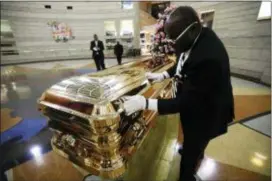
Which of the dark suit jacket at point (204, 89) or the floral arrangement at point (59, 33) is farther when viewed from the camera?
the floral arrangement at point (59, 33)

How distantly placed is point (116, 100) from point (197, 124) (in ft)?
1.66

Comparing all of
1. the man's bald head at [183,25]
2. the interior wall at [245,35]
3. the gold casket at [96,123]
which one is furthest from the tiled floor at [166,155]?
the interior wall at [245,35]

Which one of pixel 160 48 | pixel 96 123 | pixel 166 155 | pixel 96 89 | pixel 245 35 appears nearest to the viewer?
pixel 96 123

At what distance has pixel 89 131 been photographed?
85cm

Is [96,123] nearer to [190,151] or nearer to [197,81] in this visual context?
[197,81]

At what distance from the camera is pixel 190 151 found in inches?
42.8

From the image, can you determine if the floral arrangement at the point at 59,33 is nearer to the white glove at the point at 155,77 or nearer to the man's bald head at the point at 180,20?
the white glove at the point at 155,77

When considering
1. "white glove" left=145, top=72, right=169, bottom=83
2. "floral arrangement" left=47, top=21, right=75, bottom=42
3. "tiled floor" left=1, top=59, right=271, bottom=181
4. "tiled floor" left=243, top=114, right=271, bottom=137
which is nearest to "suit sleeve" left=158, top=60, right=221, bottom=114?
"white glove" left=145, top=72, right=169, bottom=83

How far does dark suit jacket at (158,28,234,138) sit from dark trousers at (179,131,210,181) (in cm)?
6

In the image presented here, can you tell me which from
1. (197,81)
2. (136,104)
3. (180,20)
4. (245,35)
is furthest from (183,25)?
(245,35)

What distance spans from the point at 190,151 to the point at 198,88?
0.52 meters

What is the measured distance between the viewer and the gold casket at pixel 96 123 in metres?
0.80

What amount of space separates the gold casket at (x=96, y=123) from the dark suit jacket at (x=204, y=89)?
26cm

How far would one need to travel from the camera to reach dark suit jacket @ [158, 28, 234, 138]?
791 mm
